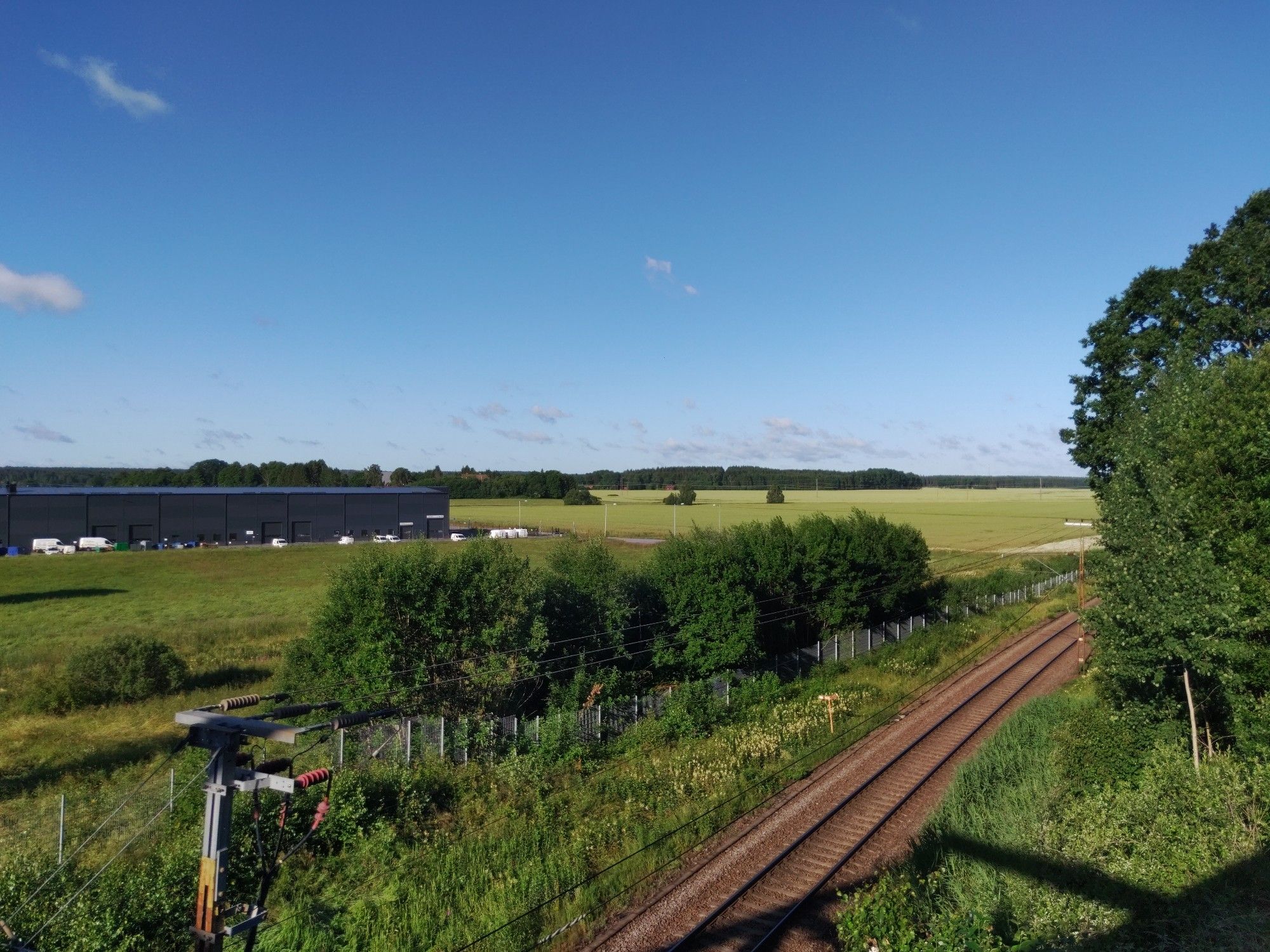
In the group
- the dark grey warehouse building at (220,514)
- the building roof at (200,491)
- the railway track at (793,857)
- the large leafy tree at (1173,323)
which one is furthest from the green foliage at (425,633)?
the building roof at (200,491)

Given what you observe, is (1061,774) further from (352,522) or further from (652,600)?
(352,522)

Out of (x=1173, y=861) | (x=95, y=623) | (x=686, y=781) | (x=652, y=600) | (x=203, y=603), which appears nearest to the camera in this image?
(x=1173, y=861)

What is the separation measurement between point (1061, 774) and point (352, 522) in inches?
3267

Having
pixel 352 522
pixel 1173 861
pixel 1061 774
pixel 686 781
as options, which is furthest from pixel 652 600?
pixel 352 522

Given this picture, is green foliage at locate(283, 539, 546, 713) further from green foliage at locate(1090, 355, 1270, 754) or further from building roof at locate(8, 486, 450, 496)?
building roof at locate(8, 486, 450, 496)

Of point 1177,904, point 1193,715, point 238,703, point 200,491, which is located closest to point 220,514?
point 200,491

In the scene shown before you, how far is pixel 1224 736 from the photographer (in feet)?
58.7

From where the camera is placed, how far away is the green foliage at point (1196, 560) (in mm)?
15547

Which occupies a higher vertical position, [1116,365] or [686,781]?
[1116,365]

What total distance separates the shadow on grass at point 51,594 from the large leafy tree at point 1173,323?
192 ft

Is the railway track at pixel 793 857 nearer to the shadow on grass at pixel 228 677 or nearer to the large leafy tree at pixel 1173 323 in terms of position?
the large leafy tree at pixel 1173 323

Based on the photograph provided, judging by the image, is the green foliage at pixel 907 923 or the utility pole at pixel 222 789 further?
the green foliage at pixel 907 923

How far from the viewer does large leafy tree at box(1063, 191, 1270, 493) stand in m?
27.8

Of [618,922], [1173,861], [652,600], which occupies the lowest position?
[618,922]
